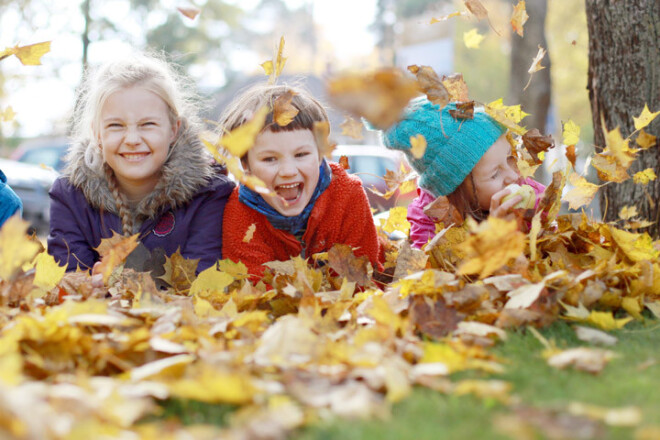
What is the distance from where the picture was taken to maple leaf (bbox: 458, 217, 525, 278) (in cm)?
149

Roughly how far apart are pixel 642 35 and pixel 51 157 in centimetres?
1467

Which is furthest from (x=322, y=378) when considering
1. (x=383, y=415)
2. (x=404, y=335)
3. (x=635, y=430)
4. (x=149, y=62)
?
(x=149, y=62)

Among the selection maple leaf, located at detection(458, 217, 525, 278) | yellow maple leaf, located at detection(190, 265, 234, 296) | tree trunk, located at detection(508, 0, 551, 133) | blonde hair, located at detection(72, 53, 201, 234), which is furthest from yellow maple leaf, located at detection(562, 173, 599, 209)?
tree trunk, located at detection(508, 0, 551, 133)

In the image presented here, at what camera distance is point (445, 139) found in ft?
8.25

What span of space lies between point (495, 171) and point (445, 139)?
254mm

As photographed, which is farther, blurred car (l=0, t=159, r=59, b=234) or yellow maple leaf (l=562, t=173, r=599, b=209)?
blurred car (l=0, t=159, r=59, b=234)

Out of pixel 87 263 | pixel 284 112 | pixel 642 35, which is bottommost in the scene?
pixel 87 263

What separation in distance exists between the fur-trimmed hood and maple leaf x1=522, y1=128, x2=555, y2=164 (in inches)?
55.3

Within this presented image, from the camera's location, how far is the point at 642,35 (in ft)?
9.30

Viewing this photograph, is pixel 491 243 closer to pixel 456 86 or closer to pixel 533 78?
pixel 456 86

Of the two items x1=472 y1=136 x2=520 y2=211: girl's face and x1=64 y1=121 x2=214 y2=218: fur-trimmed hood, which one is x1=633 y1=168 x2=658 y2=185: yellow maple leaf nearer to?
x1=472 y1=136 x2=520 y2=211: girl's face

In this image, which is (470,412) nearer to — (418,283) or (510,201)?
(418,283)

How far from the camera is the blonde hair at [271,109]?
2.57 m

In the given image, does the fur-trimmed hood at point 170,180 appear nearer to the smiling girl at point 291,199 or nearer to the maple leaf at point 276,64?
the smiling girl at point 291,199
